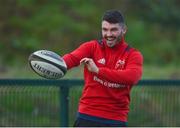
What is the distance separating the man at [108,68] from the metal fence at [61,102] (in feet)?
7.36

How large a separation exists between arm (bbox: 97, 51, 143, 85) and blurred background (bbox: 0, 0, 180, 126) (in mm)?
14066

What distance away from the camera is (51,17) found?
25.7 m

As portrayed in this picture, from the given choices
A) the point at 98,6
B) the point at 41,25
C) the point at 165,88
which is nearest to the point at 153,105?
the point at 165,88

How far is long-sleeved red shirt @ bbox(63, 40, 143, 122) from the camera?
755 centimetres

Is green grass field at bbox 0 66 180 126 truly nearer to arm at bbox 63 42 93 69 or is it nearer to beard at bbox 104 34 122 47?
arm at bbox 63 42 93 69

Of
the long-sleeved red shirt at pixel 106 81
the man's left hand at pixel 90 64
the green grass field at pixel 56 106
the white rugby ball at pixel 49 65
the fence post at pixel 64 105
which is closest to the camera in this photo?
the man's left hand at pixel 90 64

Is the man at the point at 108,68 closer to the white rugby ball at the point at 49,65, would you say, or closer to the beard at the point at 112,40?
the beard at the point at 112,40

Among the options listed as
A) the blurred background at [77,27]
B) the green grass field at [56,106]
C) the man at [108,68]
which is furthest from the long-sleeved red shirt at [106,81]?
the blurred background at [77,27]

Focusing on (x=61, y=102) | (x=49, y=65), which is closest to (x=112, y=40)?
(x=49, y=65)

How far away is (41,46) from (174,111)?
13348 millimetres

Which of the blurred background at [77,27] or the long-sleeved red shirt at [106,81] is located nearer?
the long-sleeved red shirt at [106,81]

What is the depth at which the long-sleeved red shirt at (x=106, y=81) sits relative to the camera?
7.55 m

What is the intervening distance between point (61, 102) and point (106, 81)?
253cm

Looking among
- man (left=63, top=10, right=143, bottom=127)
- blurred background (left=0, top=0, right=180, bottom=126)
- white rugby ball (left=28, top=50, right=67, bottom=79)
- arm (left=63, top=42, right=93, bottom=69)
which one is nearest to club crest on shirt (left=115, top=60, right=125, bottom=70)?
man (left=63, top=10, right=143, bottom=127)
